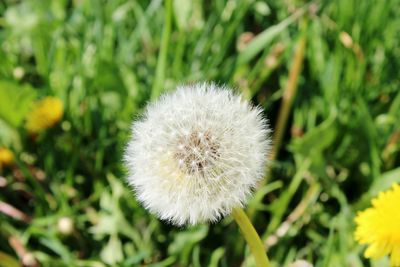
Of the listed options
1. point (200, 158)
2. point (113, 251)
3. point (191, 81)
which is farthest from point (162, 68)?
point (200, 158)

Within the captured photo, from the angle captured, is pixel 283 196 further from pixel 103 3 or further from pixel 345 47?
pixel 103 3

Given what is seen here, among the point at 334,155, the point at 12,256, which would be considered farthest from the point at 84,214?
the point at 334,155

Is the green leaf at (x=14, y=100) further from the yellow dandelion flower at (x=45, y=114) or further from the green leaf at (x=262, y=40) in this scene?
the green leaf at (x=262, y=40)

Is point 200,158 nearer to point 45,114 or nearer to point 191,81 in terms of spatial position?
point 191,81

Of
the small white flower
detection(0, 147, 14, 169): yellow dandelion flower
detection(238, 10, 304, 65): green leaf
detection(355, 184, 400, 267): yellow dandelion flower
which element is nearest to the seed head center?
the small white flower

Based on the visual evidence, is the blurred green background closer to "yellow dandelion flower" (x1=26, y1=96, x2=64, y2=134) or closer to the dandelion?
"yellow dandelion flower" (x1=26, y1=96, x2=64, y2=134)
